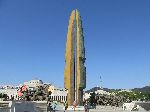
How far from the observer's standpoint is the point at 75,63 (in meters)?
79.1

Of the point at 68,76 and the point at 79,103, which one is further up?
the point at 68,76

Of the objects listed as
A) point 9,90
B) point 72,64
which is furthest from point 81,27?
point 9,90

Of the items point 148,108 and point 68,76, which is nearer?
point 148,108

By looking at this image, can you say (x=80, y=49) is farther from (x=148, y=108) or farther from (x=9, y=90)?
(x=9, y=90)

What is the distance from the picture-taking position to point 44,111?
30359 millimetres

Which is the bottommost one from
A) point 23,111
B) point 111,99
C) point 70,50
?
point 23,111

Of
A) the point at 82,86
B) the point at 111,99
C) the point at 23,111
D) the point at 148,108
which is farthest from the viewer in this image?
the point at 111,99

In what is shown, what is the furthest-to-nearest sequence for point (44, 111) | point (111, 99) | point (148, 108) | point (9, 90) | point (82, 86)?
point (9, 90), point (111, 99), point (82, 86), point (148, 108), point (44, 111)

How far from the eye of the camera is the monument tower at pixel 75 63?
257ft

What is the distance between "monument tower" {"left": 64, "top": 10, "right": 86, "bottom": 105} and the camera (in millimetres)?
78375

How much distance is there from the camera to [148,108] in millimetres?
40562

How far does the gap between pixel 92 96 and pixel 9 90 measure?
52438 millimetres

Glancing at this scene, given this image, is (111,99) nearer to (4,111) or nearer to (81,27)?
(81,27)

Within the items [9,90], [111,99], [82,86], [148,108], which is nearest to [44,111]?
[148,108]
